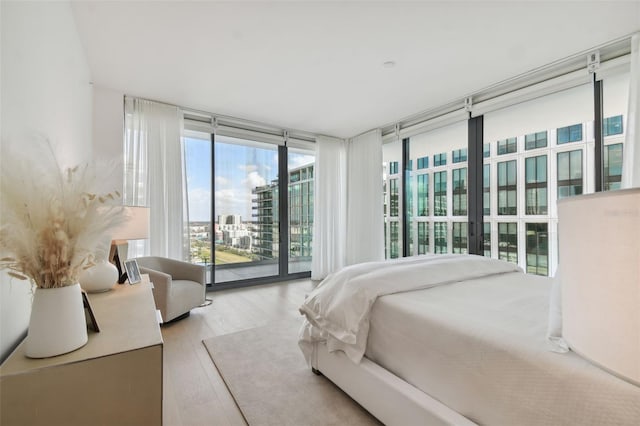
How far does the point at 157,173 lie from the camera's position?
147 inches

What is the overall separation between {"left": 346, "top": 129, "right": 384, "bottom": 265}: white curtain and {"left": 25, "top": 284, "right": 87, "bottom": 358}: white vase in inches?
171

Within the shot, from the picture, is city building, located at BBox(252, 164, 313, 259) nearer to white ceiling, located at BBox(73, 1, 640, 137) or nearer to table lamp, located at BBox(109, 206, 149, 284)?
white ceiling, located at BBox(73, 1, 640, 137)

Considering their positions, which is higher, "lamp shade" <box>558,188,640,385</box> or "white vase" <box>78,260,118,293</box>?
"lamp shade" <box>558,188,640,385</box>

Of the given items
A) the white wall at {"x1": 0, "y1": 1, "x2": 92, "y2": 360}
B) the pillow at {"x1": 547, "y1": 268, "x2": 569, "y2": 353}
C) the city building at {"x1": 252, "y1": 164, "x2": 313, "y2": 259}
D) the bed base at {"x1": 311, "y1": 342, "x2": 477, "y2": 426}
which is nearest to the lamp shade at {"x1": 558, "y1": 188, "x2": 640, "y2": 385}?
the pillow at {"x1": 547, "y1": 268, "x2": 569, "y2": 353}

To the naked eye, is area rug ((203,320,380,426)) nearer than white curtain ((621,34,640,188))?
Yes

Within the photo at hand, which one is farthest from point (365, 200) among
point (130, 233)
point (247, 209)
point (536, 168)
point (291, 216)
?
point (130, 233)

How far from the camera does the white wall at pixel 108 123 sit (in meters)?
3.36

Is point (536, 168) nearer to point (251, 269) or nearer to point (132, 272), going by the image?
point (132, 272)

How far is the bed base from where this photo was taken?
1252 mm

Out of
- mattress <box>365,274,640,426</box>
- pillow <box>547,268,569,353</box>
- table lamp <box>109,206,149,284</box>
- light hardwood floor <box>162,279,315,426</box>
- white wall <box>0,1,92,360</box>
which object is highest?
white wall <box>0,1,92,360</box>

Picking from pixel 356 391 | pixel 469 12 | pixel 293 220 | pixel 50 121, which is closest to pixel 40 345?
pixel 50 121

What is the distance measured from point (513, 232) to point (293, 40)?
3.23 m

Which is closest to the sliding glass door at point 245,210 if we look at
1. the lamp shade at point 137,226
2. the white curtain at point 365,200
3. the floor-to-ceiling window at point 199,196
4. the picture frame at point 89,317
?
the floor-to-ceiling window at point 199,196

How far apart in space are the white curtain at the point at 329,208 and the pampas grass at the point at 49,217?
435 cm
